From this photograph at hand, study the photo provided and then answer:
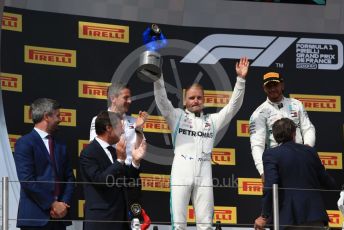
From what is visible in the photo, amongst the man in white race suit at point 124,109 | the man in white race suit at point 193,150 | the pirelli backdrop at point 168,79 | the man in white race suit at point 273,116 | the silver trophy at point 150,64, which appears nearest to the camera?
the man in white race suit at point 193,150

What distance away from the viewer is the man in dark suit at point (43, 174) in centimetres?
626

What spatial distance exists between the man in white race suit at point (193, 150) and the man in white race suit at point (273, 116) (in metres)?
0.30

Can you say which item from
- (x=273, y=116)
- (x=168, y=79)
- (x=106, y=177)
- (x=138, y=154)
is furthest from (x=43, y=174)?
(x=168, y=79)

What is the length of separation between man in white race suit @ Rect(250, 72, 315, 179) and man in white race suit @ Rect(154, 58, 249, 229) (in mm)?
303

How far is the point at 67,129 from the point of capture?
805 centimetres

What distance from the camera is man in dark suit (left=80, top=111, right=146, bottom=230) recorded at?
6.17 metres

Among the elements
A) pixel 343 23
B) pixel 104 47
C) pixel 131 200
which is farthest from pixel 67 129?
pixel 343 23

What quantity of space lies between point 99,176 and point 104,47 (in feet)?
7.62

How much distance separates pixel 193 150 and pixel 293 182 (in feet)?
3.40

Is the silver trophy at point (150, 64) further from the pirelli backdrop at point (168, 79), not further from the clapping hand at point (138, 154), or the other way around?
the pirelli backdrop at point (168, 79)

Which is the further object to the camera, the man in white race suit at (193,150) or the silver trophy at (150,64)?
the silver trophy at (150,64)

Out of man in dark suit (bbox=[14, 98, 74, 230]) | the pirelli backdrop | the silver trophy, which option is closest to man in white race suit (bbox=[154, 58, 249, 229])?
the silver trophy

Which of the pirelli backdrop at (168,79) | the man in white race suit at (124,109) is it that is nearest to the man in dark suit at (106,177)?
→ the man in white race suit at (124,109)

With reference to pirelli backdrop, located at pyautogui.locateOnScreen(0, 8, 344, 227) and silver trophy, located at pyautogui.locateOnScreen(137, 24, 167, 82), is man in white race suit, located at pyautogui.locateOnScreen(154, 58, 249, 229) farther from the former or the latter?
pirelli backdrop, located at pyautogui.locateOnScreen(0, 8, 344, 227)
